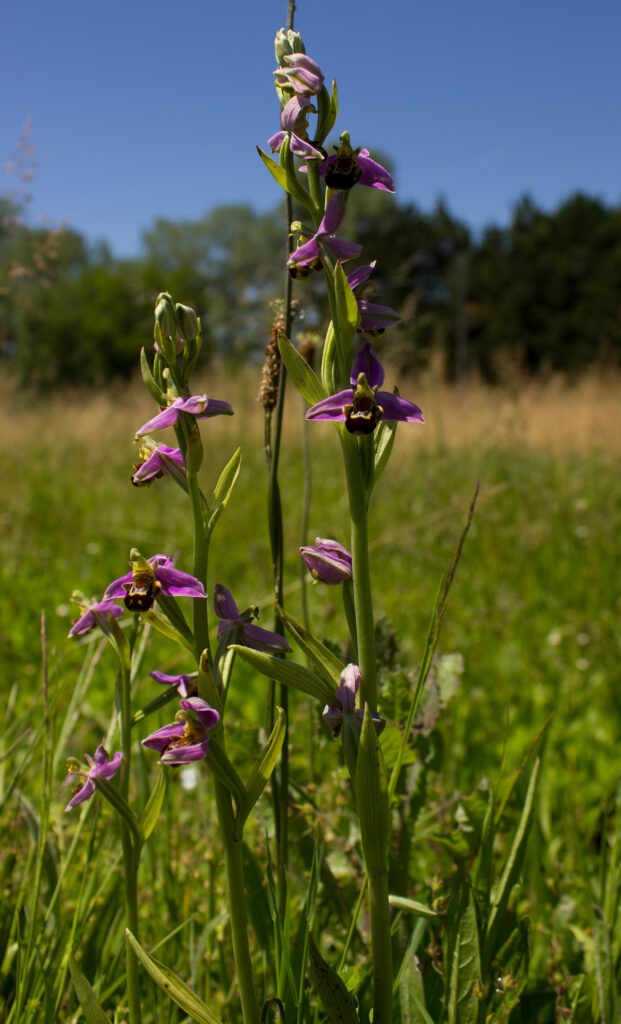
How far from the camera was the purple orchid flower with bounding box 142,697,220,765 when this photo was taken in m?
0.71

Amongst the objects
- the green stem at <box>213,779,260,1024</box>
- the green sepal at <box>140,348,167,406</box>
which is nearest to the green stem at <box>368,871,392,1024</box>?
the green stem at <box>213,779,260,1024</box>

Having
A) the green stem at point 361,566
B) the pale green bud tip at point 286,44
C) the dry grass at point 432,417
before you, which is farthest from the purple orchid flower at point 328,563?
the dry grass at point 432,417

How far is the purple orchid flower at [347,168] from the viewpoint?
76cm

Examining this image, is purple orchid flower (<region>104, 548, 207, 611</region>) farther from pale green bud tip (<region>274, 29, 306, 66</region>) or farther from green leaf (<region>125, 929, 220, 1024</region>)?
pale green bud tip (<region>274, 29, 306, 66</region>)

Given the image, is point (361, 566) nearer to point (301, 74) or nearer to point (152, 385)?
point (152, 385)

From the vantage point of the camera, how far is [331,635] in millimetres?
2434

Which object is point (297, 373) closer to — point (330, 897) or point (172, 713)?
point (330, 897)

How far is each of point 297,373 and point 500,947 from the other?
0.79 metres

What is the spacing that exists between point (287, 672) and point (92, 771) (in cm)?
25

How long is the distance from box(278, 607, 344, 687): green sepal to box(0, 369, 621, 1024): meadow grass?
26cm

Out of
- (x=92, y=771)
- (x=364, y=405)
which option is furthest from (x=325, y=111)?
(x=92, y=771)

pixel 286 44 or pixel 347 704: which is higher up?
pixel 286 44

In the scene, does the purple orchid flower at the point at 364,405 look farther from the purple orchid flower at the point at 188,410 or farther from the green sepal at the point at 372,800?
the green sepal at the point at 372,800

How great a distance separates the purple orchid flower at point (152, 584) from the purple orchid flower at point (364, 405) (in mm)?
187
